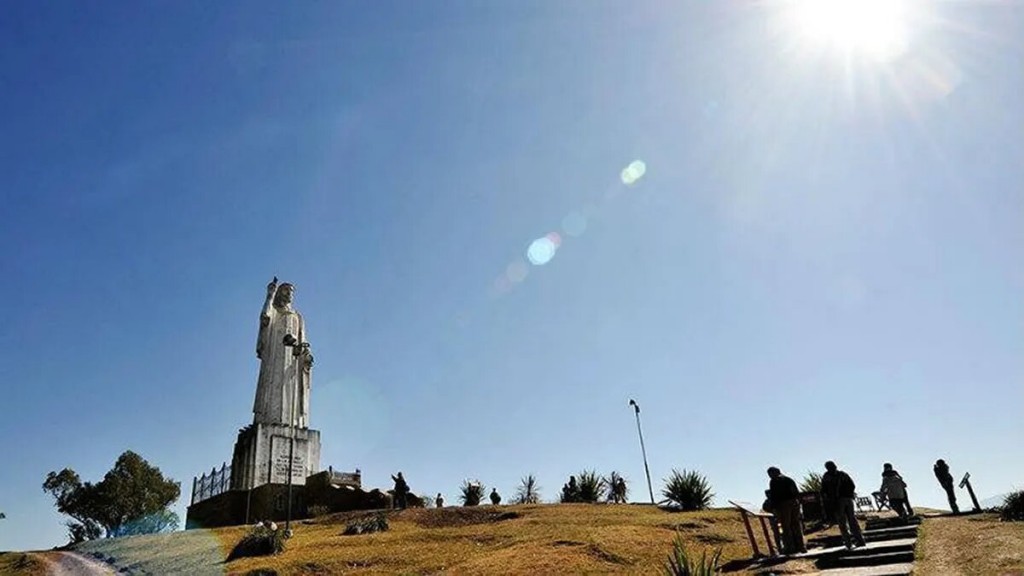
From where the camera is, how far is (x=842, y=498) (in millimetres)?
11328

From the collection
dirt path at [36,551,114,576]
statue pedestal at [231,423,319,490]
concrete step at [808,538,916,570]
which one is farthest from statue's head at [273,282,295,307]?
concrete step at [808,538,916,570]

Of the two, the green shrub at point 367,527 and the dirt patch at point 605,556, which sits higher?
the green shrub at point 367,527

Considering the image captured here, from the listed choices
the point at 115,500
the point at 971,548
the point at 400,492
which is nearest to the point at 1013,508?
the point at 971,548

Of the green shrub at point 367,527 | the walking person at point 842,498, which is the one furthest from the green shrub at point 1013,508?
the green shrub at point 367,527

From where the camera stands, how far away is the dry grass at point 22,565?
1867 centimetres

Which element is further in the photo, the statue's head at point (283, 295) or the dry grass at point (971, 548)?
the statue's head at point (283, 295)

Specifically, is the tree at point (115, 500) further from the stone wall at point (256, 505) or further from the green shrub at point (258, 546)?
the green shrub at point (258, 546)

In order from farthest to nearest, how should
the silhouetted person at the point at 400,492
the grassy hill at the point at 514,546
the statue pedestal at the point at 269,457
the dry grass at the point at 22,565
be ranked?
the statue pedestal at the point at 269,457 → the silhouetted person at the point at 400,492 → the dry grass at the point at 22,565 → the grassy hill at the point at 514,546

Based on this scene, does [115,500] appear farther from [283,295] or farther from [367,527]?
[367,527]

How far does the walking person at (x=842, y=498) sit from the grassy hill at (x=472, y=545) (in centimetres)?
204

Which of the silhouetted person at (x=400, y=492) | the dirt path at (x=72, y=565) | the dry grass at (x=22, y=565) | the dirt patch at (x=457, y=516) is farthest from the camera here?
the silhouetted person at (x=400, y=492)

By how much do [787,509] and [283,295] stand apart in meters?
34.4

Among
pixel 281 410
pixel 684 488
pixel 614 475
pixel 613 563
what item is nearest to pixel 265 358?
pixel 281 410

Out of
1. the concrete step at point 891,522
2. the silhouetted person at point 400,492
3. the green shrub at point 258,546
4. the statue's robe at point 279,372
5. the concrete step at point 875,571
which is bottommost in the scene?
the concrete step at point 875,571
